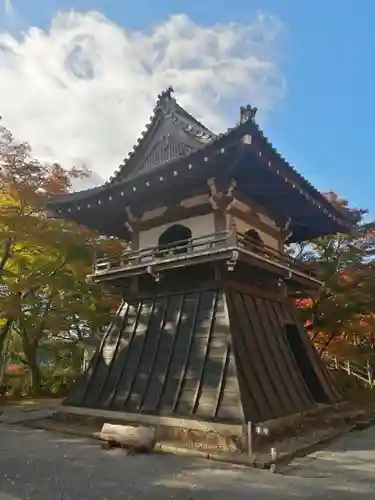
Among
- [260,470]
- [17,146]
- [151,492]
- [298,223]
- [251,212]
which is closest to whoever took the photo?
[151,492]

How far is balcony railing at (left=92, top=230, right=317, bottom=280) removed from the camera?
9.80 m

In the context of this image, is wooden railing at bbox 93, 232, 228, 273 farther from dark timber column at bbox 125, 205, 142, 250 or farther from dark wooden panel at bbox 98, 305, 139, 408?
dark wooden panel at bbox 98, 305, 139, 408

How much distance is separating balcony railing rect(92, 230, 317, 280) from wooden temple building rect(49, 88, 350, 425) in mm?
46

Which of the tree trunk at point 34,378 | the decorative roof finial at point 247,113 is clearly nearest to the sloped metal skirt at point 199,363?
the decorative roof finial at point 247,113

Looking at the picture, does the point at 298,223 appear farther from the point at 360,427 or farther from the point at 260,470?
the point at 260,470

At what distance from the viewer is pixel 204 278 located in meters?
11.0

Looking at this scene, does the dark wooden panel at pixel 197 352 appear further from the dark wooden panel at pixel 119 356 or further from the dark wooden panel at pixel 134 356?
the dark wooden panel at pixel 119 356

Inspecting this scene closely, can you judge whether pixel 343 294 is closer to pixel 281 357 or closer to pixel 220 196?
pixel 281 357

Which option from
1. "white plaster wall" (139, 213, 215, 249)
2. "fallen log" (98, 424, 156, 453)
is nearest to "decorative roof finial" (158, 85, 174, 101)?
"white plaster wall" (139, 213, 215, 249)

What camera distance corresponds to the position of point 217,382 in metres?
9.09

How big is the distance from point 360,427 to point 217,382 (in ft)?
17.3

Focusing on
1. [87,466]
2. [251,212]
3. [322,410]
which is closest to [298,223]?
[251,212]

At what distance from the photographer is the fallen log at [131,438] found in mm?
8188

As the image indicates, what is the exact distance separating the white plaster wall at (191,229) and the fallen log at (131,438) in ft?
17.1
